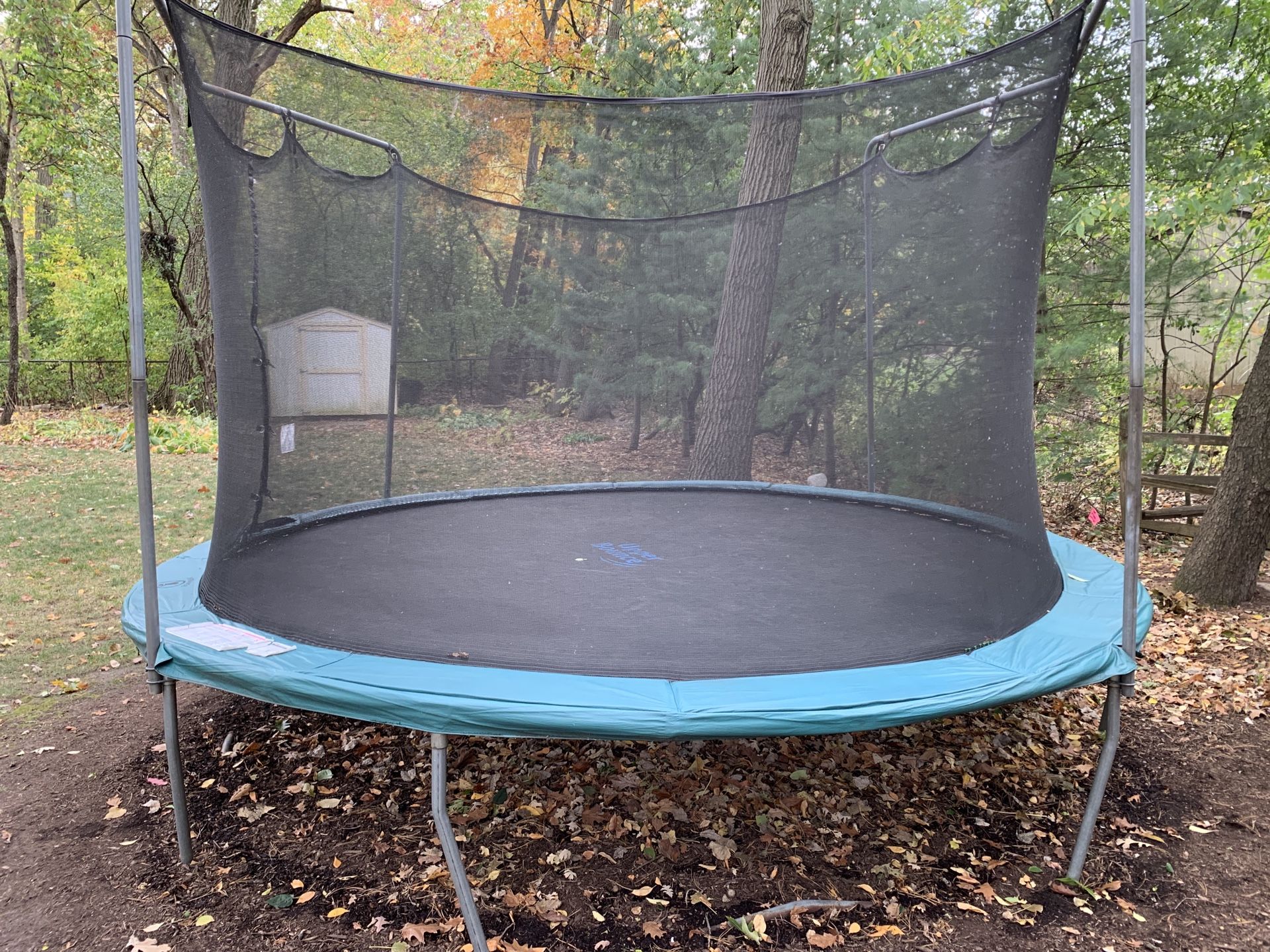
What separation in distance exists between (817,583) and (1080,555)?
823mm

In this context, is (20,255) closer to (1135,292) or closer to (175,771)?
(175,771)

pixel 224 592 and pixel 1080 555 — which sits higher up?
pixel 1080 555

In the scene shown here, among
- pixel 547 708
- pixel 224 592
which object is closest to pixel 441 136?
pixel 224 592

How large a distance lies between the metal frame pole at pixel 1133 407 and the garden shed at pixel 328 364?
1.75 m

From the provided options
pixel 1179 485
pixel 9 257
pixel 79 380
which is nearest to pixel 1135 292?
pixel 1179 485

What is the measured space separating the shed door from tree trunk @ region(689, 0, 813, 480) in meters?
1.05

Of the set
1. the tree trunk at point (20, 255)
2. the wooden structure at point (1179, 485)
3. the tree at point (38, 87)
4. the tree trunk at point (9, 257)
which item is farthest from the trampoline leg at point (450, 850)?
the tree trunk at point (20, 255)

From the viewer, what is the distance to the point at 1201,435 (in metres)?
3.45

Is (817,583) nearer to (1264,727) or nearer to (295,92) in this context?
(1264,727)

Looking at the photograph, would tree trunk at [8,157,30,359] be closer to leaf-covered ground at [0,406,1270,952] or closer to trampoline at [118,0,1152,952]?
trampoline at [118,0,1152,952]

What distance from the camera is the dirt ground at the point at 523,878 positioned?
1.27 metres

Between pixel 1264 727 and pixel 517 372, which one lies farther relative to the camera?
pixel 517 372

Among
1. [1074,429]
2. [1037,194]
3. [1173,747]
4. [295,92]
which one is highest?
[295,92]

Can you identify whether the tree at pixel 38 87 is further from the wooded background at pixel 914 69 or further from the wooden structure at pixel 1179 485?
the wooden structure at pixel 1179 485
